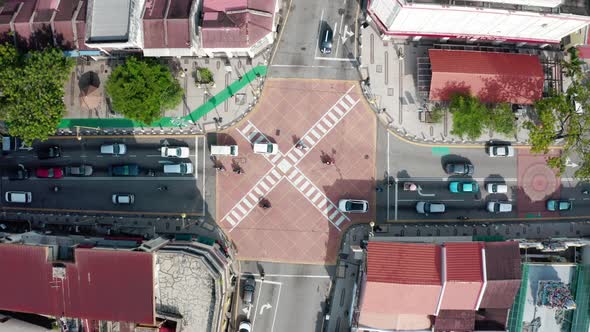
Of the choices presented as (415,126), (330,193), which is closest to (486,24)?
(415,126)

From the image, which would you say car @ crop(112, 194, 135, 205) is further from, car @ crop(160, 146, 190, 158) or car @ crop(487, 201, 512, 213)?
car @ crop(487, 201, 512, 213)

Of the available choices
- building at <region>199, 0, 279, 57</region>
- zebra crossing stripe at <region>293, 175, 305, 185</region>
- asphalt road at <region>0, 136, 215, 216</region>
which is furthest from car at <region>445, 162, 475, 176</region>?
asphalt road at <region>0, 136, 215, 216</region>

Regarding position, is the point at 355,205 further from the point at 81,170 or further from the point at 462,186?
the point at 81,170

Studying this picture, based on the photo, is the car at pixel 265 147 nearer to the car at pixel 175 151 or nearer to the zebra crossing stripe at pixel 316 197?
the zebra crossing stripe at pixel 316 197

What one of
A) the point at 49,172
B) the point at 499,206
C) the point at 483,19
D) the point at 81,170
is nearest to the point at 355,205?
the point at 499,206

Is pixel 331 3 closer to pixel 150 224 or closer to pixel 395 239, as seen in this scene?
pixel 395 239

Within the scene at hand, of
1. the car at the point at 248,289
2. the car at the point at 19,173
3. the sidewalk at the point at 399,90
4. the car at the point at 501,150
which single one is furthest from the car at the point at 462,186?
the car at the point at 19,173
